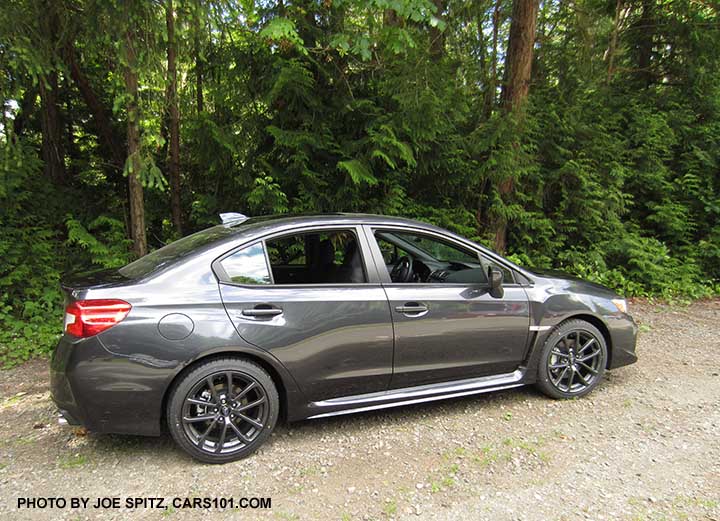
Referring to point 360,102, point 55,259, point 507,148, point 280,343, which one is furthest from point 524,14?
point 55,259

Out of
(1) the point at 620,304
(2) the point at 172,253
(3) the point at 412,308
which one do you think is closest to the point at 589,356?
(1) the point at 620,304

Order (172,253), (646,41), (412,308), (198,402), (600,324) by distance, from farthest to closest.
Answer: (646,41) → (600,324) → (412,308) → (172,253) → (198,402)

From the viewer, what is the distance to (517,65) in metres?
7.71

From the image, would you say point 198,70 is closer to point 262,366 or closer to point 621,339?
point 262,366

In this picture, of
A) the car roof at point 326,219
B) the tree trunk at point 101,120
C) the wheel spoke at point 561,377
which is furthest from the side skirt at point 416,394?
the tree trunk at point 101,120

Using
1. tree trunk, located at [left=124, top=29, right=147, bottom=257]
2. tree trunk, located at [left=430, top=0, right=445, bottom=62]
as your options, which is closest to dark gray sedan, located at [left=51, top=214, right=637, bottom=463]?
tree trunk, located at [left=124, top=29, right=147, bottom=257]

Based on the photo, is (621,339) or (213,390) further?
(621,339)

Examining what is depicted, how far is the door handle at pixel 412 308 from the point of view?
3.18 meters

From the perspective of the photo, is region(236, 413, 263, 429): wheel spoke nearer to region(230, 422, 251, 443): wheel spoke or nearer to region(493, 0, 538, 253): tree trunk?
region(230, 422, 251, 443): wheel spoke

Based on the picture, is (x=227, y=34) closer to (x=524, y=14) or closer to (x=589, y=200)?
(x=524, y=14)

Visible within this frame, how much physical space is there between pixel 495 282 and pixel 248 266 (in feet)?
6.03

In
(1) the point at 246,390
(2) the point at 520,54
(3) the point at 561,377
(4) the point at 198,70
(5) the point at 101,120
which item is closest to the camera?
(1) the point at 246,390

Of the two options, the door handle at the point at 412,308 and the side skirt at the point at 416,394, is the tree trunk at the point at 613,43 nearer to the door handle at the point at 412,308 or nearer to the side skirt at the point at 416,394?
the side skirt at the point at 416,394

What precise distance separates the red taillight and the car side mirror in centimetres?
252
